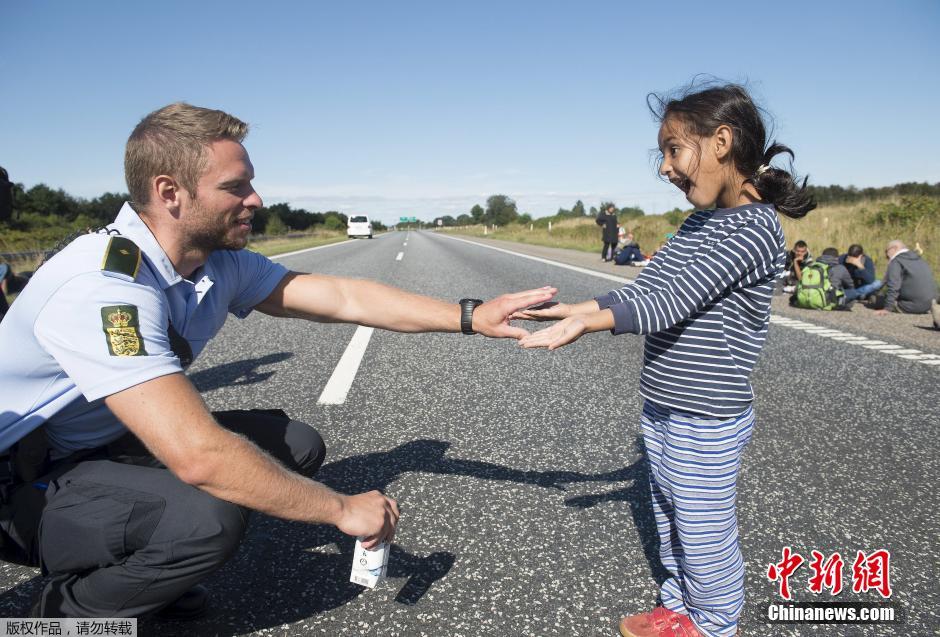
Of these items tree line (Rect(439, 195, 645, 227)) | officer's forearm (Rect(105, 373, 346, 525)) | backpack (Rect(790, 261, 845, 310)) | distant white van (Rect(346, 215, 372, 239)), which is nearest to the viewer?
officer's forearm (Rect(105, 373, 346, 525))

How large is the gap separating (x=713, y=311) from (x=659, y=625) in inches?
42.1

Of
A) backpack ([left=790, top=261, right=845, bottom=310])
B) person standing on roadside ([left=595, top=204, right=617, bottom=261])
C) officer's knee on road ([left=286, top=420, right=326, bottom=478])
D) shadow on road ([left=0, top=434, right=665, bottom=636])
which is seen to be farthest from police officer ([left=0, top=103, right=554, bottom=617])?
person standing on roadside ([left=595, top=204, right=617, bottom=261])

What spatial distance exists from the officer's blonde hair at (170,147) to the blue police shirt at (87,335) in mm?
155

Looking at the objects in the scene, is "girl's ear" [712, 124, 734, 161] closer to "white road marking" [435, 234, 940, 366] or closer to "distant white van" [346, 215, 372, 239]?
"white road marking" [435, 234, 940, 366]

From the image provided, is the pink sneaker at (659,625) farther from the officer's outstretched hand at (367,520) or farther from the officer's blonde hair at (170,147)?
the officer's blonde hair at (170,147)

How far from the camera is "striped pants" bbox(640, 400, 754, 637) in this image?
5.85 feet

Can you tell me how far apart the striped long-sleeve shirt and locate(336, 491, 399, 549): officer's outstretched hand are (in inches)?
35.8

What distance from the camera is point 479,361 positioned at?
5512 mm

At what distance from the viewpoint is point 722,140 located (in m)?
1.84

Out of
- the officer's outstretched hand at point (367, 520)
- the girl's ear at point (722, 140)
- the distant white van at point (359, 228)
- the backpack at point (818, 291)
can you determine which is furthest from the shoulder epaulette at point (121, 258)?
the distant white van at point (359, 228)

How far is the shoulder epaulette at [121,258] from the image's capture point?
1696mm

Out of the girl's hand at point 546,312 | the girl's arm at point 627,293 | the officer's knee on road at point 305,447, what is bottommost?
the officer's knee on road at point 305,447

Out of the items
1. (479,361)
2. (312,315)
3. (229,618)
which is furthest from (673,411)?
(479,361)

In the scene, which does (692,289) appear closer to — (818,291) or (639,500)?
(639,500)
